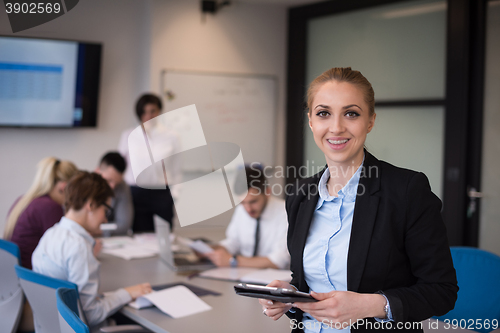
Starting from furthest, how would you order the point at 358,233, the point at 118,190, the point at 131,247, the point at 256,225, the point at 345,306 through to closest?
the point at 118,190
the point at 131,247
the point at 256,225
the point at 358,233
the point at 345,306

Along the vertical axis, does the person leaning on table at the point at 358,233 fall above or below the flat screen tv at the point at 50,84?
below

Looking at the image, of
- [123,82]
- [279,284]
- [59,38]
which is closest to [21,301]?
[279,284]

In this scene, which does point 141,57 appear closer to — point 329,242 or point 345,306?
point 329,242

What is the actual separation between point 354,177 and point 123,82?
12.8 feet

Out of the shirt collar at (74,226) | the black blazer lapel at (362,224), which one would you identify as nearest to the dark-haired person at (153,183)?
the shirt collar at (74,226)

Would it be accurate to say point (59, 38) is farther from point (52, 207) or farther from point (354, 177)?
point (354, 177)

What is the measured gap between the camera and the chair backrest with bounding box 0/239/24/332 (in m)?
2.20

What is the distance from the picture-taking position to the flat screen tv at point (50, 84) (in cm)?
394

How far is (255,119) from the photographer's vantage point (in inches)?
203

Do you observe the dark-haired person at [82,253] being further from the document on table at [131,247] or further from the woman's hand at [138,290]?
the document on table at [131,247]

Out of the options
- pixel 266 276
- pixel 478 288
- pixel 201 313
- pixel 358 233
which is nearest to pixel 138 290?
pixel 201 313

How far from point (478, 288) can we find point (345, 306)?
4.13 feet

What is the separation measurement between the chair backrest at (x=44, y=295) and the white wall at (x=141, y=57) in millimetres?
2651

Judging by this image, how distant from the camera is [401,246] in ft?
3.69
